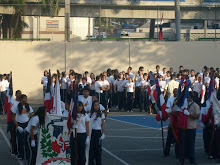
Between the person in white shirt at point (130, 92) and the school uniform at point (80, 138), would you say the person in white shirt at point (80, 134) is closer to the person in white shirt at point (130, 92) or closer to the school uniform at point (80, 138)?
the school uniform at point (80, 138)

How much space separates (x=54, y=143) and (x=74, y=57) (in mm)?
20415

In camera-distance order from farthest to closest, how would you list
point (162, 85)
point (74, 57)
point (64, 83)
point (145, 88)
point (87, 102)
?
point (74, 57) < point (64, 83) < point (145, 88) < point (162, 85) < point (87, 102)

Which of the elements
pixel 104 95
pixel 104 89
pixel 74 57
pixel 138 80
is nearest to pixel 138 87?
pixel 138 80

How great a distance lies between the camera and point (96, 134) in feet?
45.0

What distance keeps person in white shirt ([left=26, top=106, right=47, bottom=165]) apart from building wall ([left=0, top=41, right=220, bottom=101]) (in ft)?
66.0

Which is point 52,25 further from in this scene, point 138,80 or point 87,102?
point 87,102

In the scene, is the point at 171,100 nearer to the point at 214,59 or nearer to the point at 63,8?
the point at 214,59

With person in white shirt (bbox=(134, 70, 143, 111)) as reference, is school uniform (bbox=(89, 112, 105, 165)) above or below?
below

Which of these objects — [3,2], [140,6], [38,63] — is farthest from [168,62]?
[3,2]

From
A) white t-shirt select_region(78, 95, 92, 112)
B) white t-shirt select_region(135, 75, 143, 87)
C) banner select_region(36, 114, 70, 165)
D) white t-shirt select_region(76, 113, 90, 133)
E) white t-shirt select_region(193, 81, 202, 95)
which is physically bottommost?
banner select_region(36, 114, 70, 165)

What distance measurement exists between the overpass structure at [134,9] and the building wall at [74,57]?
3015 mm

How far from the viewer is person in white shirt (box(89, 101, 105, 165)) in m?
13.7

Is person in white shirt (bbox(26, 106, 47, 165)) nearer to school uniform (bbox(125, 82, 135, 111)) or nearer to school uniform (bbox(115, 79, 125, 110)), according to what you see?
school uniform (bbox(125, 82, 135, 111))

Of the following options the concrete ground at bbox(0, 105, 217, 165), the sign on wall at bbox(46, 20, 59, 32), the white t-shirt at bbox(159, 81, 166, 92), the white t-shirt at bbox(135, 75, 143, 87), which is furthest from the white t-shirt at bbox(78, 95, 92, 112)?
the sign on wall at bbox(46, 20, 59, 32)
